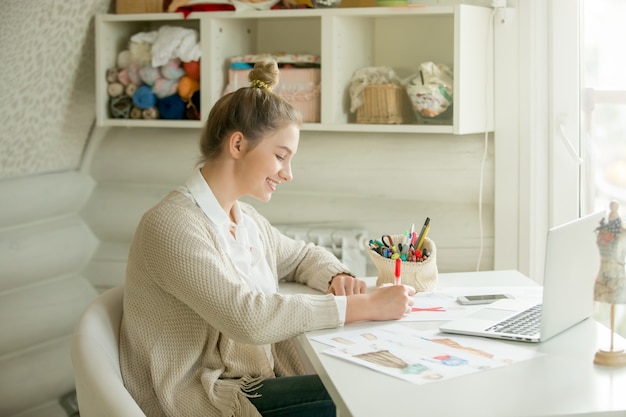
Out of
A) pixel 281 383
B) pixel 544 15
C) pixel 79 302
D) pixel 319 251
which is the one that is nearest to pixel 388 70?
pixel 544 15

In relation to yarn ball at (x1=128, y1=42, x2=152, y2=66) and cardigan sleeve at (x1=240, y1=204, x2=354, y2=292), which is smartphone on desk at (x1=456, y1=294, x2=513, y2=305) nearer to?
cardigan sleeve at (x1=240, y1=204, x2=354, y2=292)

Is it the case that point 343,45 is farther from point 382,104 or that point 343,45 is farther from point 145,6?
point 145,6

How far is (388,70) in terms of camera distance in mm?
2721

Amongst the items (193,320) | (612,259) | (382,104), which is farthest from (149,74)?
(612,259)

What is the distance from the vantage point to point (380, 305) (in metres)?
1.78

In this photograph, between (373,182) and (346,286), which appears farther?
(373,182)

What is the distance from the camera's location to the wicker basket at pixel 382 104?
262 centimetres

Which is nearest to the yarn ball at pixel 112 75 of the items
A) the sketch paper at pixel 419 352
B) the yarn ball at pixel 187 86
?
the yarn ball at pixel 187 86

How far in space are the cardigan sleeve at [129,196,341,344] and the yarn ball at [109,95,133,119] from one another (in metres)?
1.18

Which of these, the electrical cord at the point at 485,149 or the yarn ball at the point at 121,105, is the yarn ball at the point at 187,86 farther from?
the electrical cord at the point at 485,149

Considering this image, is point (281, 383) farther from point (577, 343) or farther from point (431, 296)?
point (577, 343)

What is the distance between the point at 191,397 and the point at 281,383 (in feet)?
0.62

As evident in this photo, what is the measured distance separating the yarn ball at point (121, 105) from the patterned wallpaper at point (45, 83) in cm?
20

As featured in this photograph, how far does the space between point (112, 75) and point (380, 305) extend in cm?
152
